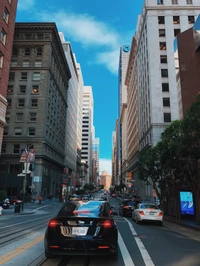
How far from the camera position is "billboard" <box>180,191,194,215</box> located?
69.1 ft

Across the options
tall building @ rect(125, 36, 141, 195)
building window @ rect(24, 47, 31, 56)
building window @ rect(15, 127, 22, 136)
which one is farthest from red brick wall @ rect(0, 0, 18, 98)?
tall building @ rect(125, 36, 141, 195)

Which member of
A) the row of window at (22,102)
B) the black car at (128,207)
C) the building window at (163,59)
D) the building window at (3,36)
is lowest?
the black car at (128,207)

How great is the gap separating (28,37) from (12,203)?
4290cm

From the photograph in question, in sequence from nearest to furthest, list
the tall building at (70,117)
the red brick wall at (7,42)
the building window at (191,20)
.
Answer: the red brick wall at (7,42) < the building window at (191,20) < the tall building at (70,117)

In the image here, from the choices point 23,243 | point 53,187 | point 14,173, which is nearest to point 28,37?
point 14,173

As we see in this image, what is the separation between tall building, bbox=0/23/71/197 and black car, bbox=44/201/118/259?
144 feet

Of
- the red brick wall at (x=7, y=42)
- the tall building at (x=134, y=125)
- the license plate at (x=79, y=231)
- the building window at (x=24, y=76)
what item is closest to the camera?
the license plate at (x=79, y=231)

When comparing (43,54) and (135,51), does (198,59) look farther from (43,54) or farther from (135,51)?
(135,51)

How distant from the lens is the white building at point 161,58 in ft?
174

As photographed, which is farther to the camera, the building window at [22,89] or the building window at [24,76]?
the building window at [24,76]

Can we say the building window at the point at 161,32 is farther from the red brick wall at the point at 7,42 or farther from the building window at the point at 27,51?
the red brick wall at the point at 7,42

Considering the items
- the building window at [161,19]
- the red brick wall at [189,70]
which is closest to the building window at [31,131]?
the red brick wall at [189,70]

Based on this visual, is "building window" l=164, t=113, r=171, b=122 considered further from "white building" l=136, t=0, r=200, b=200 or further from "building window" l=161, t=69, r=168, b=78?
"building window" l=161, t=69, r=168, b=78

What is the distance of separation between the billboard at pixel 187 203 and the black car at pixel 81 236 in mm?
16654
